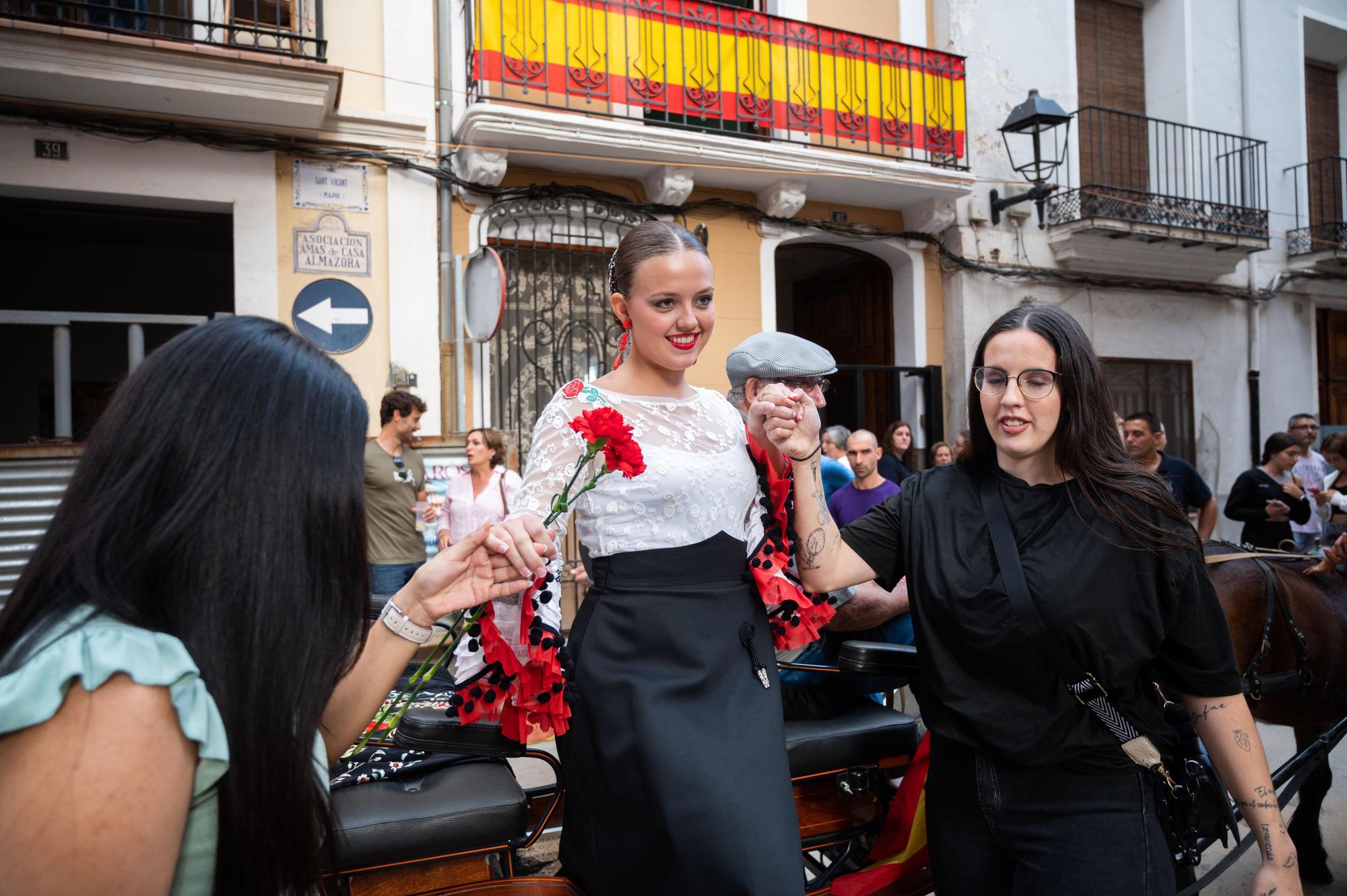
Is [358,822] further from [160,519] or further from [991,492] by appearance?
[991,492]

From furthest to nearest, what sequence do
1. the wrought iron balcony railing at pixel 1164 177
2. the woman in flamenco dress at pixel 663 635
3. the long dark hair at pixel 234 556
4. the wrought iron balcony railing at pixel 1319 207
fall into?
the wrought iron balcony railing at pixel 1319 207 < the wrought iron balcony railing at pixel 1164 177 < the woman in flamenco dress at pixel 663 635 < the long dark hair at pixel 234 556

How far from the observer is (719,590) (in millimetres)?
1897

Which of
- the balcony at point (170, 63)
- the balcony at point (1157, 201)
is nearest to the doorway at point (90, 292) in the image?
the balcony at point (170, 63)

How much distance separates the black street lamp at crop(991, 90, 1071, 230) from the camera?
8.28m

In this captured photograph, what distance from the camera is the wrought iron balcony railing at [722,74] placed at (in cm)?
748

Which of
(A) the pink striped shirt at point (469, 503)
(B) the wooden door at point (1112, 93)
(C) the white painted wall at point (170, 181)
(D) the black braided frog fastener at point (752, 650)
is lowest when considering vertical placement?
(D) the black braided frog fastener at point (752, 650)

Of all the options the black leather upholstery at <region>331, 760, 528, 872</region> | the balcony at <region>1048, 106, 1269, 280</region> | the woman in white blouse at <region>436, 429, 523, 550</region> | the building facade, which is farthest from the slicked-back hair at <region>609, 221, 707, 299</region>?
the balcony at <region>1048, 106, 1269, 280</region>

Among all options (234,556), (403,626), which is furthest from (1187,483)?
(234,556)

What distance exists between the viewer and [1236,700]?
1.88 metres

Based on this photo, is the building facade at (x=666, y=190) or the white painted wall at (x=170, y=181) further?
the building facade at (x=666, y=190)

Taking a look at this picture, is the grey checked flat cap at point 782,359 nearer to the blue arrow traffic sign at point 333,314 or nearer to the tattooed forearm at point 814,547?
the tattooed forearm at point 814,547

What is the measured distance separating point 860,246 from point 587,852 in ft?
27.6

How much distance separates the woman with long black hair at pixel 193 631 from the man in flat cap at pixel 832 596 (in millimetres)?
985

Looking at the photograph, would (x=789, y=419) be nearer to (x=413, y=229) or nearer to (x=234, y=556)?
(x=234, y=556)
